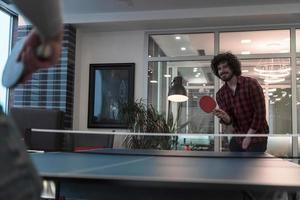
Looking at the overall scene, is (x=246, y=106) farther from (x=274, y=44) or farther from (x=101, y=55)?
(x=101, y=55)

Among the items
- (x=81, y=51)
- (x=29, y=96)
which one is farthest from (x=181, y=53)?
(x=29, y=96)

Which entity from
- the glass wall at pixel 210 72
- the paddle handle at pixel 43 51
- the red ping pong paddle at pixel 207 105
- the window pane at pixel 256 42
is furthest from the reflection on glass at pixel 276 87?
the paddle handle at pixel 43 51

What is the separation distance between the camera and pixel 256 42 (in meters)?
5.56

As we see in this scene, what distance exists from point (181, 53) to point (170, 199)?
4.69 meters

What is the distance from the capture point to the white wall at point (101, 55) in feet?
19.1

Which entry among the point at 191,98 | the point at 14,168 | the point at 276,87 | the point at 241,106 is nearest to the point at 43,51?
the point at 14,168

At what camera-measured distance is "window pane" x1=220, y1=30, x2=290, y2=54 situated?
216 inches

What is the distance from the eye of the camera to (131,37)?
590 cm

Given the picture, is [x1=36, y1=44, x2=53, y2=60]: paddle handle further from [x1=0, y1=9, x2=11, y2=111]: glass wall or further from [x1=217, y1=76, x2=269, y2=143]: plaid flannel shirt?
[x1=0, y1=9, x2=11, y2=111]: glass wall

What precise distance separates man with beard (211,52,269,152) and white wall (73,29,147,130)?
9.36ft

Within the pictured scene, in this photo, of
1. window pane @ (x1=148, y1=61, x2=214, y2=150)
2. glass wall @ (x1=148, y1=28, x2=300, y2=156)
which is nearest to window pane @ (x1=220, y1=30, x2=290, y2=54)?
glass wall @ (x1=148, y1=28, x2=300, y2=156)

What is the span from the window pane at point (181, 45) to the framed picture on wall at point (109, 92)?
0.45 metres

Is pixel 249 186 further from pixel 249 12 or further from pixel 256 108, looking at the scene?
pixel 249 12

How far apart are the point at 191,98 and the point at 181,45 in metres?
0.77
